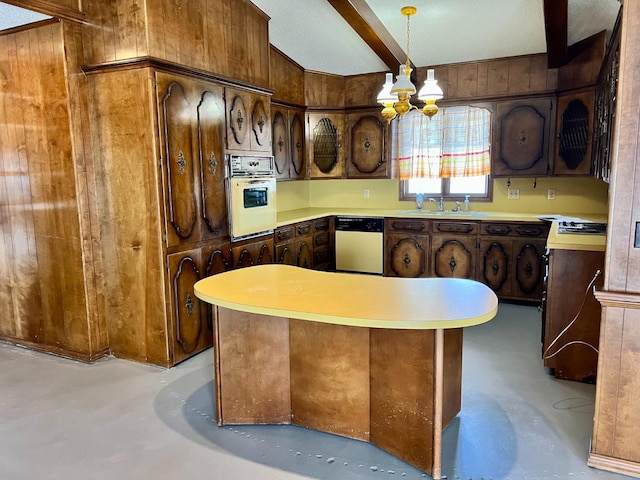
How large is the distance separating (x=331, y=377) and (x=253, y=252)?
1.95 meters

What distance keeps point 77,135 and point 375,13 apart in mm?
2623

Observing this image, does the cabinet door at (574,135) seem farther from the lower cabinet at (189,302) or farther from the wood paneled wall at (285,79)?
the lower cabinet at (189,302)

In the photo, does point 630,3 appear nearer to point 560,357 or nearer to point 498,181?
point 560,357

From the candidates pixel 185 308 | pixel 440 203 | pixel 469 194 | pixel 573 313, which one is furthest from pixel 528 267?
pixel 185 308

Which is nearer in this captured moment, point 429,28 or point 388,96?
point 388,96

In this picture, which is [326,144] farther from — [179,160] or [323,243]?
[179,160]

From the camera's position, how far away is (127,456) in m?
2.34

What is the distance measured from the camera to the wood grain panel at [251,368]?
8.28 ft

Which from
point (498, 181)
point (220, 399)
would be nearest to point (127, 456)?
point (220, 399)

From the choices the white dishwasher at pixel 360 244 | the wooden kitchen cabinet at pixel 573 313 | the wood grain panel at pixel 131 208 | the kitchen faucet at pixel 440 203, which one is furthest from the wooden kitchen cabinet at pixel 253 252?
the wooden kitchen cabinet at pixel 573 313

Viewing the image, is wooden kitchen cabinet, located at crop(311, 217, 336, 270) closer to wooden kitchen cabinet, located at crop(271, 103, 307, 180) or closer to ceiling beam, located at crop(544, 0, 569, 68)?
wooden kitchen cabinet, located at crop(271, 103, 307, 180)

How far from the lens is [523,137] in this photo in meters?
4.87

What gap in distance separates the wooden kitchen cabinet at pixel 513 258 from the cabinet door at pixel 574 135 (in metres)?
0.65

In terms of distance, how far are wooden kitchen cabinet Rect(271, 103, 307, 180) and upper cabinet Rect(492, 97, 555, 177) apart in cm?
220
